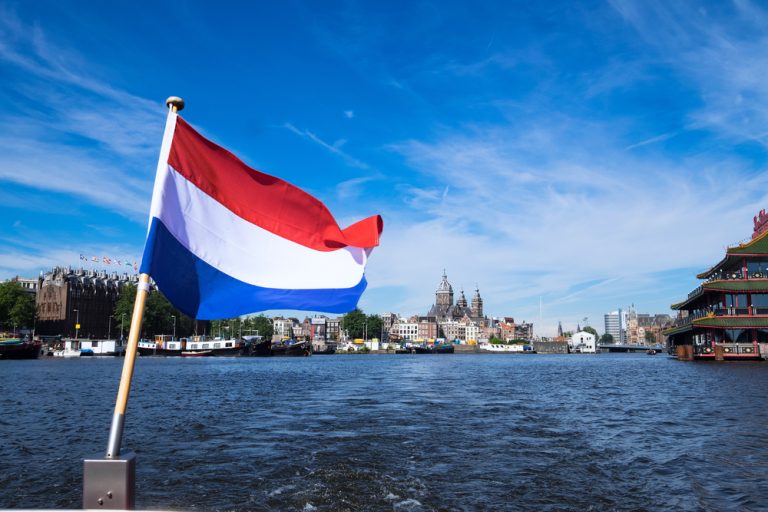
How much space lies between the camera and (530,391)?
40.8 m

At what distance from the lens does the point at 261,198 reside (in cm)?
854

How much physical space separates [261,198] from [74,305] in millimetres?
196615

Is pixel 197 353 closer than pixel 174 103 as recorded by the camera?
No

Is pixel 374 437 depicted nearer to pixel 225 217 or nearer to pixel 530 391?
pixel 225 217

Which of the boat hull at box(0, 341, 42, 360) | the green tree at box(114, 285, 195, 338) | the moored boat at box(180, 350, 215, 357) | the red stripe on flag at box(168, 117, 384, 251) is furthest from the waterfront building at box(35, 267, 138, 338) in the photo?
the red stripe on flag at box(168, 117, 384, 251)

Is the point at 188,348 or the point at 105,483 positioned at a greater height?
the point at 105,483

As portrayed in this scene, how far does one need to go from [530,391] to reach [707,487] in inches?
1081

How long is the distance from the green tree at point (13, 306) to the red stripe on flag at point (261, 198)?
168254 millimetres

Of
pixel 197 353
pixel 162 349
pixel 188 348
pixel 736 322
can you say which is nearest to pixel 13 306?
pixel 162 349

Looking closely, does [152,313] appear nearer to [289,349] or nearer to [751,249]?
[289,349]

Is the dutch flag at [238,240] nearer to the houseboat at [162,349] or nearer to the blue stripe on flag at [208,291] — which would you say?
the blue stripe on flag at [208,291]

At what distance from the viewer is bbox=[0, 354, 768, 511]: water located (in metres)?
12.8

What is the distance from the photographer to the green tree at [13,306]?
149000 mm

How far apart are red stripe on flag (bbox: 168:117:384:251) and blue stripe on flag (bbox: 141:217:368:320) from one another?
2.07 feet
